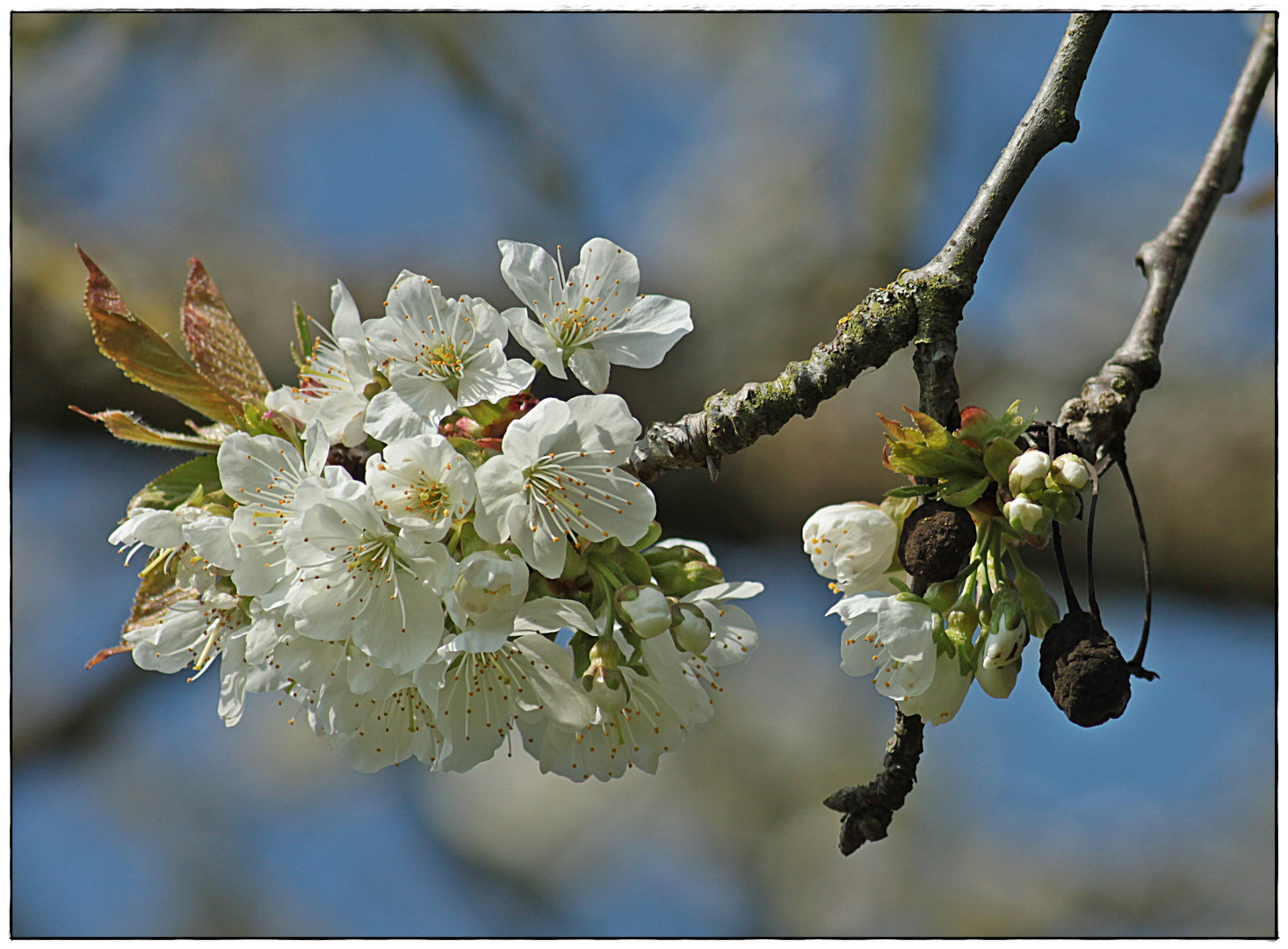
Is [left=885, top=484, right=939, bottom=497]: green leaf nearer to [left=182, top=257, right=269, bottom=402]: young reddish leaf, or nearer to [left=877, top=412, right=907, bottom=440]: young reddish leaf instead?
[left=877, top=412, right=907, bottom=440]: young reddish leaf

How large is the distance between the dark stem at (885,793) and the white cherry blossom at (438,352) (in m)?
0.43

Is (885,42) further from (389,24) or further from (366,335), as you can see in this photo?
(366,335)

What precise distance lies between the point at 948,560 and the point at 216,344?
693 millimetres

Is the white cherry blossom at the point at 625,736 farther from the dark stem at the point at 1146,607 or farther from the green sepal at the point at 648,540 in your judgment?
the dark stem at the point at 1146,607

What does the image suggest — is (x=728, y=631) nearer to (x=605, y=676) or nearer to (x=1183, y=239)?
(x=605, y=676)

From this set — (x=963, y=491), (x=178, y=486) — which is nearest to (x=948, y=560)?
(x=963, y=491)

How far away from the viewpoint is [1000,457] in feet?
2.34

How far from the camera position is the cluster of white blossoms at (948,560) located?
2.32 feet

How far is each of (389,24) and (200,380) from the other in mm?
2045

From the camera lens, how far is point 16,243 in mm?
2021

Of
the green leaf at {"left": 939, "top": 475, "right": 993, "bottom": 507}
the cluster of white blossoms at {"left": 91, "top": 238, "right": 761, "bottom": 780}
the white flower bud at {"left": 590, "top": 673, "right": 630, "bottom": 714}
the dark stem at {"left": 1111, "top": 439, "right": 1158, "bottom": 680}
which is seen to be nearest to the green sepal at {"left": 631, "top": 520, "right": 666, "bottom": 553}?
the cluster of white blossoms at {"left": 91, "top": 238, "right": 761, "bottom": 780}

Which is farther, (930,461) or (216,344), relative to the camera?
(216,344)

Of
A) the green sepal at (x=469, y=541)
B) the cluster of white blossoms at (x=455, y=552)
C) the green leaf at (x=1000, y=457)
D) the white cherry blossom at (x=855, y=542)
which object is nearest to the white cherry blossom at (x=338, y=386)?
the cluster of white blossoms at (x=455, y=552)

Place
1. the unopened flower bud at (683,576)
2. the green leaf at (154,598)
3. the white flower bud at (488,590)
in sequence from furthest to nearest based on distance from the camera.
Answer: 1. the green leaf at (154,598)
2. the unopened flower bud at (683,576)
3. the white flower bud at (488,590)
